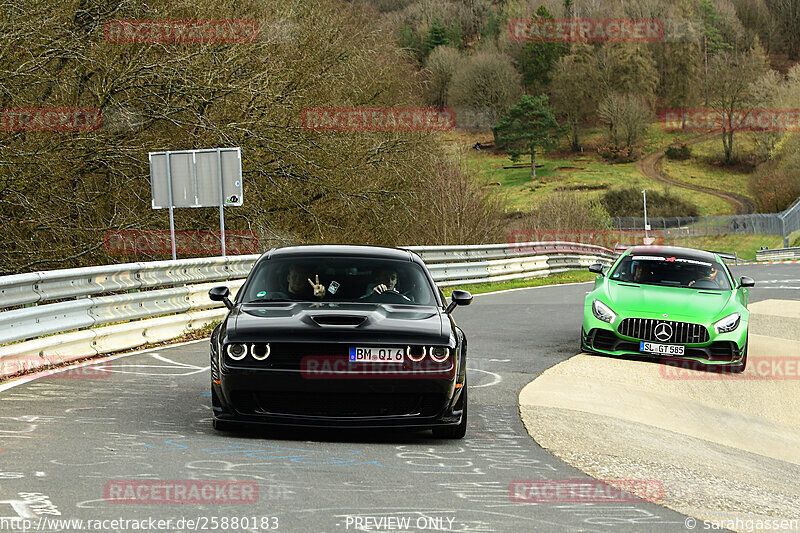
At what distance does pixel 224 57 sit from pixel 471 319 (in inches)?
306

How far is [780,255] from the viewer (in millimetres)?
63250

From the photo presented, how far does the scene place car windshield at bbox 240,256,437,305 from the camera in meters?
8.18

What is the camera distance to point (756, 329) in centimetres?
1730

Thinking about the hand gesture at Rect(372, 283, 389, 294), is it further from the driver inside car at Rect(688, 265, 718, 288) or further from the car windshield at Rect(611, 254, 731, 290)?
the driver inside car at Rect(688, 265, 718, 288)

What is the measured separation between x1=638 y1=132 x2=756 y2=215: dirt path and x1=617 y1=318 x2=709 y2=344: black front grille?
377 feet

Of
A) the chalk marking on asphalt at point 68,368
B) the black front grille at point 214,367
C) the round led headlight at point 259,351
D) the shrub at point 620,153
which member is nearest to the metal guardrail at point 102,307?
the chalk marking on asphalt at point 68,368

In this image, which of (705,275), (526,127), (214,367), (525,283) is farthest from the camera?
(526,127)

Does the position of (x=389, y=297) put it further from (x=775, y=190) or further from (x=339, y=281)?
(x=775, y=190)

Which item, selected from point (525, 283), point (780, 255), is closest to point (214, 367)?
point (525, 283)

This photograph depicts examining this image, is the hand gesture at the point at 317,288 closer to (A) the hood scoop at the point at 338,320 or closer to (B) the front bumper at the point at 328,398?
(A) the hood scoop at the point at 338,320

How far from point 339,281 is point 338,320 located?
1099 mm

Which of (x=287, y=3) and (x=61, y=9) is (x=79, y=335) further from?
(x=287, y=3)

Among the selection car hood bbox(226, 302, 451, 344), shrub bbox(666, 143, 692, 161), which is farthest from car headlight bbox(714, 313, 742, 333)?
shrub bbox(666, 143, 692, 161)

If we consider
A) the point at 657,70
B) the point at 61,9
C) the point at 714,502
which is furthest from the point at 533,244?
the point at 657,70
